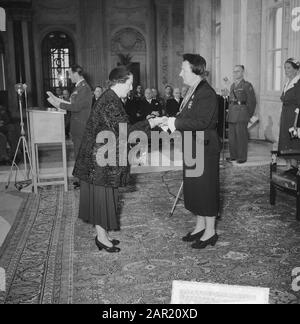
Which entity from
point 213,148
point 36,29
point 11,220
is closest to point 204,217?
point 213,148

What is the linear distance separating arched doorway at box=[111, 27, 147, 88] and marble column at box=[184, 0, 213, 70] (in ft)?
7.74

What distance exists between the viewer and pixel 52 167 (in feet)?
25.9

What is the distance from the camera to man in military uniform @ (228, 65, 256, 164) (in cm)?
782

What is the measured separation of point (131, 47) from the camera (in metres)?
16.4

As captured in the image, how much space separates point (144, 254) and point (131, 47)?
44.7 ft

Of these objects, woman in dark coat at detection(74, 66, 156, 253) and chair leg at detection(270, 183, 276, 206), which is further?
chair leg at detection(270, 183, 276, 206)

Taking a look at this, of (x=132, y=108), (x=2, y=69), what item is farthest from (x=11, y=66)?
(x=132, y=108)

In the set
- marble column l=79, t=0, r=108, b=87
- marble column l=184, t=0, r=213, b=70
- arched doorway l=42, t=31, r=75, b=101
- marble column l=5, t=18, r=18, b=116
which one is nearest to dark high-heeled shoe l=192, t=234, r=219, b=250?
marble column l=184, t=0, r=213, b=70

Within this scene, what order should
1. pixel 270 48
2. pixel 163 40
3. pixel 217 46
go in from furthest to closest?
pixel 163 40, pixel 217 46, pixel 270 48

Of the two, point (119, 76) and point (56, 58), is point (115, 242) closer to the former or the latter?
point (119, 76)

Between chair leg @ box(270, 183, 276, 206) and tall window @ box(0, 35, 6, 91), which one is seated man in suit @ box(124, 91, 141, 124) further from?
tall window @ box(0, 35, 6, 91)

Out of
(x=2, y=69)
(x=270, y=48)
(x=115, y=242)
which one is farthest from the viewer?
(x=2, y=69)

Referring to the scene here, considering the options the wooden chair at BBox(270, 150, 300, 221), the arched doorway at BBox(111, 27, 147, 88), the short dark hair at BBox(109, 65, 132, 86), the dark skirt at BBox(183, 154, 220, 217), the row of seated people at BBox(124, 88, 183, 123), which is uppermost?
the arched doorway at BBox(111, 27, 147, 88)

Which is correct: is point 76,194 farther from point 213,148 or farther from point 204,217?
point 213,148
